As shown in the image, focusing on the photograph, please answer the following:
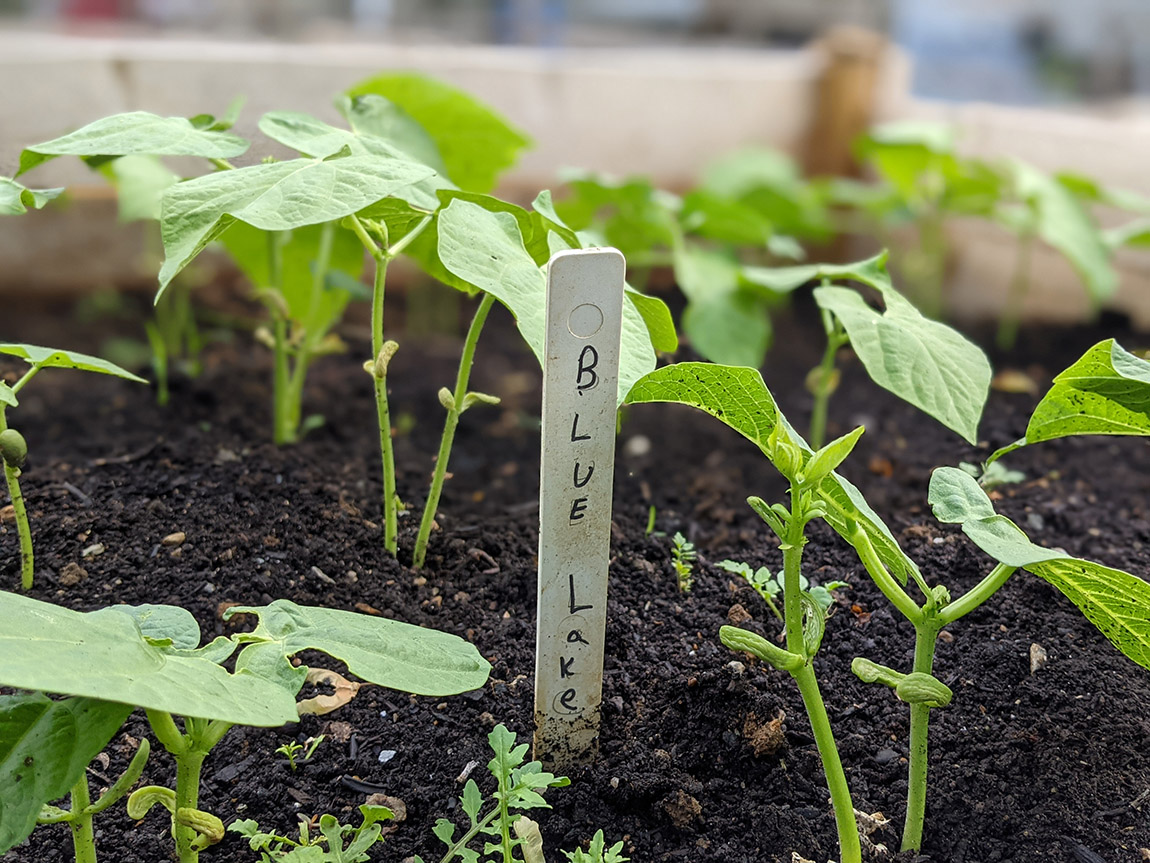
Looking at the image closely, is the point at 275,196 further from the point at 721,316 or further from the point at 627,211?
the point at 627,211

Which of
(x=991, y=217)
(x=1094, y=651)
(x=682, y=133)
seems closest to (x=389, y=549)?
(x=1094, y=651)

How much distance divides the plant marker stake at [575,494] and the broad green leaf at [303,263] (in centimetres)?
80

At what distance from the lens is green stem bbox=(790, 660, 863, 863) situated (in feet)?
2.67

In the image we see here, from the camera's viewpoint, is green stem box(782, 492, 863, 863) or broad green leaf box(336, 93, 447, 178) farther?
broad green leaf box(336, 93, 447, 178)

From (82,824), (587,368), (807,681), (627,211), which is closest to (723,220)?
(627,211)

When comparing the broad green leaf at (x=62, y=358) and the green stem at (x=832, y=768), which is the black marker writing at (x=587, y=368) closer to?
the green stem at (x=832, y=768)

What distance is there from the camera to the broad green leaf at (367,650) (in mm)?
754

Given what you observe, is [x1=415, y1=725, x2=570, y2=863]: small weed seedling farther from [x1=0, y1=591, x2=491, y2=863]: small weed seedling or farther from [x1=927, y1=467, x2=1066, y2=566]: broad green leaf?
[x1=927, y1=467, x2=1066, y2=566]: broad green leaf

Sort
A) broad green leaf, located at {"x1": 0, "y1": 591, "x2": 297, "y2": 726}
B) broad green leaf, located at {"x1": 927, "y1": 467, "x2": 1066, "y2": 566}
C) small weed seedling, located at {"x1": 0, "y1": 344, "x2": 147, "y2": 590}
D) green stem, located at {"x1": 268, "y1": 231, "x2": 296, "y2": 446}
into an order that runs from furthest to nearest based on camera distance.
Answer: green stem, located at {"x1": 268, "y1": 231, "x2": 296, "y2": 446} → small weed seedling, located at {"x1": 0, "y1": 344, "x2": 147, "y2": 590} → broad green leaf, located at {"x1": 927, "y1": 467, "x2": 1066, "y2": 566} → broad green leaf, located at {"x1": 0, "y1": 591, "x2": 297, "y2": 726}

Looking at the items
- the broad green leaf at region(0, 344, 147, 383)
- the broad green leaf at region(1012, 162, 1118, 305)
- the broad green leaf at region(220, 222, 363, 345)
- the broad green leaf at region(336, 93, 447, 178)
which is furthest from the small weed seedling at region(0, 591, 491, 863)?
the broad green leaf at region(1012, 162, 1118, 305)

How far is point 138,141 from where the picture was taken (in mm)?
978

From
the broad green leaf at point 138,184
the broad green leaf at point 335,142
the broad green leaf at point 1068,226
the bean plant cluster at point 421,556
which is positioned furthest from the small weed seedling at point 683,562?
the broad green leaf at point 1068,226

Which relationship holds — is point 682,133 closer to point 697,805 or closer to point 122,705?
point 697,805

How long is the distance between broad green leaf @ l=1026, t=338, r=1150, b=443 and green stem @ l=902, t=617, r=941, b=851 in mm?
216
